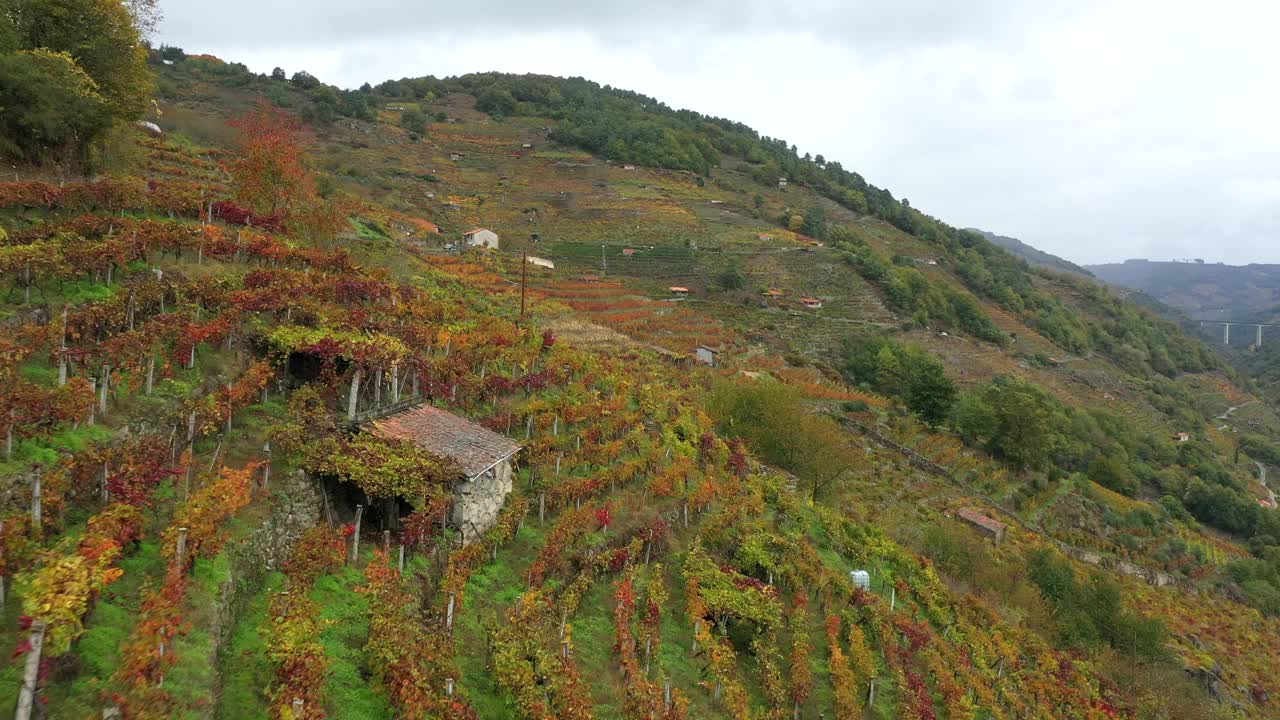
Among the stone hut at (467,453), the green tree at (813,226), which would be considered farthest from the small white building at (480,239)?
the green tree at (813,226)

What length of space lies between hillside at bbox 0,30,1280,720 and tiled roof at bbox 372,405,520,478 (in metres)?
0.31

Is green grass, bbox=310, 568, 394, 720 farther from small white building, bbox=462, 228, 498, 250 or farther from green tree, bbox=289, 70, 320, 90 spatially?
green tree, bbox=289, 70, 320, 90

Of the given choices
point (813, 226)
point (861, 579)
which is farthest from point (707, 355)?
point (813, 226)

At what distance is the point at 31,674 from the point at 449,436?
6.58m

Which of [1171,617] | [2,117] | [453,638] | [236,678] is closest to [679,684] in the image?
[453,638]

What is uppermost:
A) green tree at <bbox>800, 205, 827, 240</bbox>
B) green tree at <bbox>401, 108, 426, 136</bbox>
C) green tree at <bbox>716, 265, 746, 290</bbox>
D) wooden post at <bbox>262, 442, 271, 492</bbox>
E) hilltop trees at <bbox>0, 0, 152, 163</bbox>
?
green tree at <bbox>401, 108, 426, 136</bbox>

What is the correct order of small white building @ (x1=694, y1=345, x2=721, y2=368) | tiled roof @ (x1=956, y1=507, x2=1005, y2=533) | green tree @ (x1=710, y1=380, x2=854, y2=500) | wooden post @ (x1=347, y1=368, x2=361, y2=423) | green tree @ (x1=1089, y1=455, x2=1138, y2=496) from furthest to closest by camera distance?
green tree @ (x1=1089, y1=455, x2=1138, y2=496) < small white building @ (x1=694, y1=345, x2=721, y2=368) < tiled roof @ (x1=956, y1=507, x2=1005, y2=533) < green tree @ (x1=710, y1=380, x2=854, y2=500) < wooden post @ (x1=347, y1=368, x2=361, y2=423)

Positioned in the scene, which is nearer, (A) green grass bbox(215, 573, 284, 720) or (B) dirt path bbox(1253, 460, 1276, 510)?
(A) green grass bbox(215, 573, 284, 720)

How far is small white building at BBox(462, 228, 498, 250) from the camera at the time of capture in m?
49.6

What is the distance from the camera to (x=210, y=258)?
1638 cm

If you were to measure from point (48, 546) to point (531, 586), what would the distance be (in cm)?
632

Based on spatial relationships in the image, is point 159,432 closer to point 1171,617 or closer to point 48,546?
point 48,546

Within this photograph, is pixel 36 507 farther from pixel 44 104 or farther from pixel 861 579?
pixel 861 579

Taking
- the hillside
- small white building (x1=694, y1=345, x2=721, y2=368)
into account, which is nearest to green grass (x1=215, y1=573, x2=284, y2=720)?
the hillside
